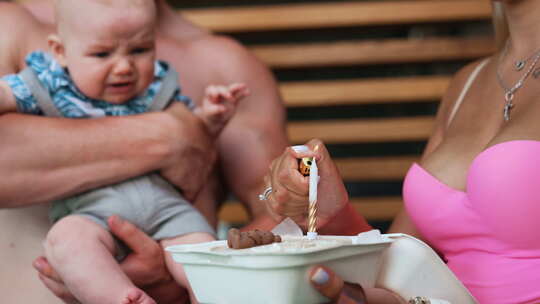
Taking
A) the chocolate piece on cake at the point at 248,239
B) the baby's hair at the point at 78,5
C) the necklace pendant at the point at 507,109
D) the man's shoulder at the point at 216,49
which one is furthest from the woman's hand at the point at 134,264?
the necklace pendant at the point at 507,109

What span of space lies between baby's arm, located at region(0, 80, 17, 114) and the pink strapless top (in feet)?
3.51

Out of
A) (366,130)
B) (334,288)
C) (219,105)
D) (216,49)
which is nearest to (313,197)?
(334,288)

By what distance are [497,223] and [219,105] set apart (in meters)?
0.81

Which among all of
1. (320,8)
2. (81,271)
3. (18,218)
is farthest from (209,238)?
(320,8)

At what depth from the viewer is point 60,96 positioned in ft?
6.78

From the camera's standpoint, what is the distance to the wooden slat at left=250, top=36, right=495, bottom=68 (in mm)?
3523

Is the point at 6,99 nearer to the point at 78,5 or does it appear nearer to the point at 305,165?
the point at 78,5

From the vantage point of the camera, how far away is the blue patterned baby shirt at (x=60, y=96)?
202 centimetres

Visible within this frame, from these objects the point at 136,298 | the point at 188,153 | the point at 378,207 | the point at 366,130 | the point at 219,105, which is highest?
the point at 219,105

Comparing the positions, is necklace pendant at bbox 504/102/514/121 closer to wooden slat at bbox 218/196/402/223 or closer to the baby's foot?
the baby's foot

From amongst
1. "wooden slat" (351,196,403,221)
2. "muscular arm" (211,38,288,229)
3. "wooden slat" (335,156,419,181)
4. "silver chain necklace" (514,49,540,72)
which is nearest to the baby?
"muscular arm" (211,38,288,229)

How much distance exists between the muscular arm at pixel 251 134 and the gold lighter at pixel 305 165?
2.80 feet

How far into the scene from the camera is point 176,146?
2131mm

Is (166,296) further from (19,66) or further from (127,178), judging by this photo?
(19,66)
